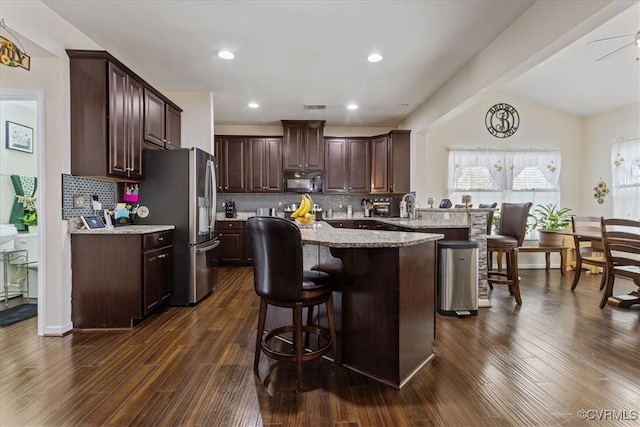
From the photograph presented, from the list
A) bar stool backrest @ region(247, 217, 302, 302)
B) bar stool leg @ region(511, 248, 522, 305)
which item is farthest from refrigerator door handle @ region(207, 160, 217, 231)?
bar stool leg @ region(511, 248, 522, 305)

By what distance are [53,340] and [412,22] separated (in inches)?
161

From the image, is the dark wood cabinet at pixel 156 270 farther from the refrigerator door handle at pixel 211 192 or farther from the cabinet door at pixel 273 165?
the cabinet door at pixel 273 165

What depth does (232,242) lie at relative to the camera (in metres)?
5.64

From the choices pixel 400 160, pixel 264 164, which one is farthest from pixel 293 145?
pixel 400 160

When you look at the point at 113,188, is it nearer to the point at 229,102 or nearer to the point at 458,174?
the point at 229,102

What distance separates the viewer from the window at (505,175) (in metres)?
5.70

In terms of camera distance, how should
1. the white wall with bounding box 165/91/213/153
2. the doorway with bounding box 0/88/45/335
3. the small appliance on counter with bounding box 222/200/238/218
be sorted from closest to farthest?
the doorway with bounding box 0/88/45/335 < the white wall with bounding box 165/91/213/153 < the small appliance on counter with bounding box 222/200/238/218

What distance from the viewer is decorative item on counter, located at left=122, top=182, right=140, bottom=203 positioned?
11.5 feet

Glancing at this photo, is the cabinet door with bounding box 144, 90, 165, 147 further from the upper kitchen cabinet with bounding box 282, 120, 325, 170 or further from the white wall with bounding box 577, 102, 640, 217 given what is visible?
the white wall with bounding box 577, 102, 640, 217

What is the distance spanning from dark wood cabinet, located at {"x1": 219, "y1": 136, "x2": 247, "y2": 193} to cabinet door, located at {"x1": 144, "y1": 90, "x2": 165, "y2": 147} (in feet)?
6.54

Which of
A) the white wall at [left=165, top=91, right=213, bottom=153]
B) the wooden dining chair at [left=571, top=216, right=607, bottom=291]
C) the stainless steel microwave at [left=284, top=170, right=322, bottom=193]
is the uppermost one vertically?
the white wall at [left=165, top=91, right=213, bottom=153]

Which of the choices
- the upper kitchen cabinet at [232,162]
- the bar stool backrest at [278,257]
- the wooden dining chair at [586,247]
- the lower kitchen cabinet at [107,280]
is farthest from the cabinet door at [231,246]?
the wooden dining chair at [586,247]

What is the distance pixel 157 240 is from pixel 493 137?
5.72 meters

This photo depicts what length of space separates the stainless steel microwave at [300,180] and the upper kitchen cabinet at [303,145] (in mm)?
123
